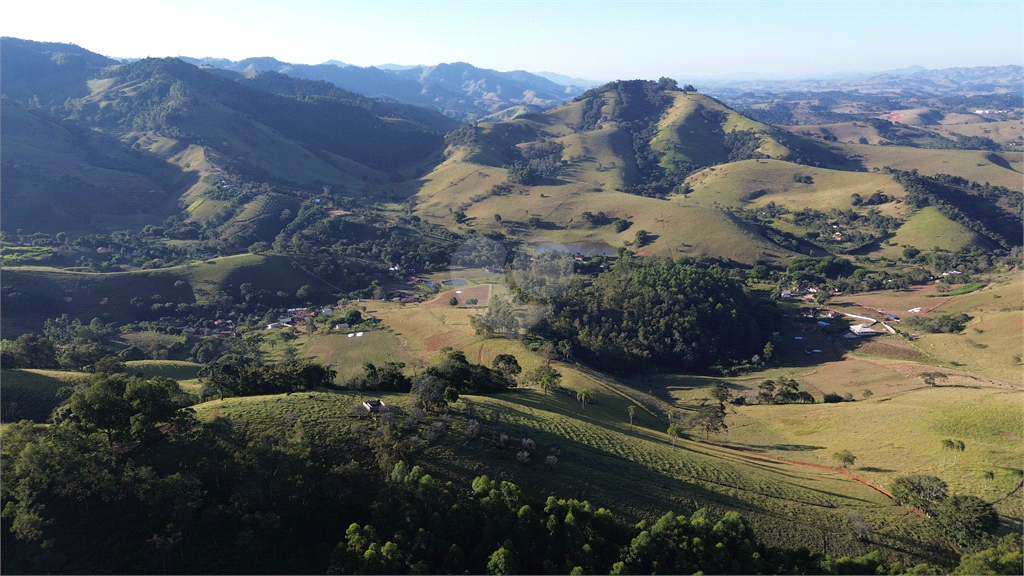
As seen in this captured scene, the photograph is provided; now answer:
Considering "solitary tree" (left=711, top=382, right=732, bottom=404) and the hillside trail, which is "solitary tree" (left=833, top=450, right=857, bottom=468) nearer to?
the hillside trail

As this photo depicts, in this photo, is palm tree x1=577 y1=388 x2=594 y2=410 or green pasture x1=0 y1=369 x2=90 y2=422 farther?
palm tree x1=577 y1=388 x2=594 y2=410

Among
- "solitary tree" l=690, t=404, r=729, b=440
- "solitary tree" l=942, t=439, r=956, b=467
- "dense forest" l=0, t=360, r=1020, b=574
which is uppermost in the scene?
"dense forest" l=0, t=360, r=1020, b=574

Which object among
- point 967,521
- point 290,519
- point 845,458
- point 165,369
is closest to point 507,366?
point 845,458

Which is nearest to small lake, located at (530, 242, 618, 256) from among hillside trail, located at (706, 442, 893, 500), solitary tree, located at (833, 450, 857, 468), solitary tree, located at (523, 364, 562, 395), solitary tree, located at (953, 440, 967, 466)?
solitary tree, located at (523, 364, 562, 395)

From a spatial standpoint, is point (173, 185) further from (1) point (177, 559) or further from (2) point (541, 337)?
(1) point (177, 559)

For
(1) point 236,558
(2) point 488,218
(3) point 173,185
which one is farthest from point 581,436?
(3) point 173,185
